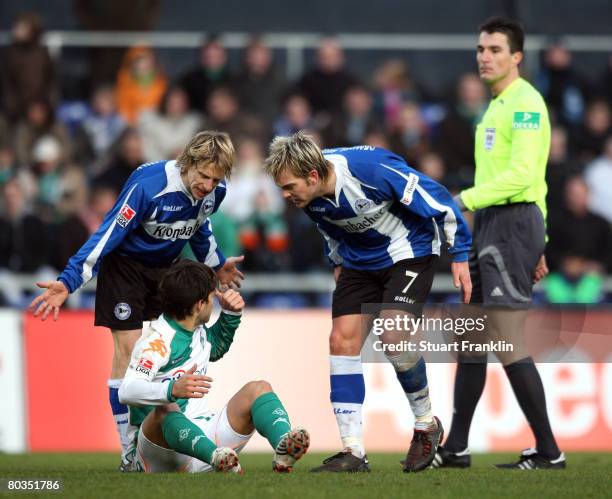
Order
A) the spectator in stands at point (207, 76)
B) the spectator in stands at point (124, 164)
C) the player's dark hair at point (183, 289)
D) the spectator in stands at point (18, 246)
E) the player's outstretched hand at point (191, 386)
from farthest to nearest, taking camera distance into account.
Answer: the spectator in stands at point (207, 76) < the spectator in stands at point (124, 164) < the spectator in stands at point (18, 246) < the player's dark hair at point (183, 289) < the player's outstretched hand at point (191, 386)

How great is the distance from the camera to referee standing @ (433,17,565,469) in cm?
769

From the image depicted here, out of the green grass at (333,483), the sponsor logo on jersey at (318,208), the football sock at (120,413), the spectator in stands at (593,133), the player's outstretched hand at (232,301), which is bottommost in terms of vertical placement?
the green grass at (333,483)

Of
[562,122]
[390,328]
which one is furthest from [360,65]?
[390,328]

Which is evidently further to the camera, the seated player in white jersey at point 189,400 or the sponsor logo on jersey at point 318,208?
the sponsor logo on jersey at point 318,208

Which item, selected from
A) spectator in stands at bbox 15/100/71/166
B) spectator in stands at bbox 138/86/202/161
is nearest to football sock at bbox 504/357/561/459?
spectator in stands at bbox 138/86/202/161

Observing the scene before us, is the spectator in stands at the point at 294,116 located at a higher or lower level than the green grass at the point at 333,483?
higher

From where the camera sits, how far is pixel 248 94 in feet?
47.2

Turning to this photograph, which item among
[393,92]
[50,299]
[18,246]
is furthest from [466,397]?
[393,92]

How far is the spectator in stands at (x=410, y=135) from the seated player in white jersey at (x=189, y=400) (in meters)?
6.80

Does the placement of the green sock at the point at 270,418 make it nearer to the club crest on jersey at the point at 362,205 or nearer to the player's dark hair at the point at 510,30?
the club crest on jersey at the point at 362,205

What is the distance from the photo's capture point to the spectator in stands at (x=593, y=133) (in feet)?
47.5

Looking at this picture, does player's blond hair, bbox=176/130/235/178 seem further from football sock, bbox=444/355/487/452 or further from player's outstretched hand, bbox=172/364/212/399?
football sock, bbox=444/355/487/452

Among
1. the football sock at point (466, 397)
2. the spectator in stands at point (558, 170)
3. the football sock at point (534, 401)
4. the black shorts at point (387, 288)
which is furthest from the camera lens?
the spectator in stands at point (558, 170)

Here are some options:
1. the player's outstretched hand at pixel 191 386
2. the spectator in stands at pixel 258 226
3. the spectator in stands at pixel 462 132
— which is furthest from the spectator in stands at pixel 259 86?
the player's outstretched hand at pixel 191 386
